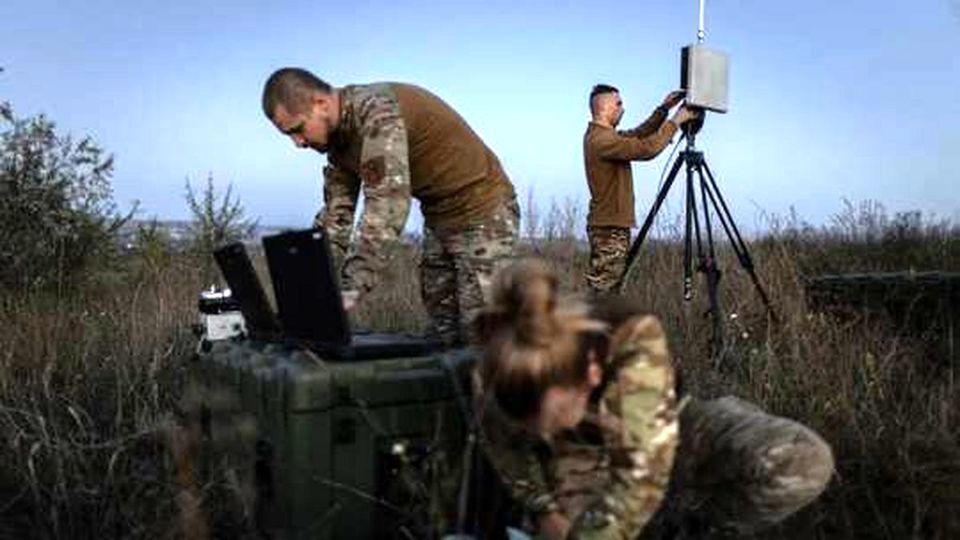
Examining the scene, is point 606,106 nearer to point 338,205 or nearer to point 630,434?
point 338,205

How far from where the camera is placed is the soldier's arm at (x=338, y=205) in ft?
14.2

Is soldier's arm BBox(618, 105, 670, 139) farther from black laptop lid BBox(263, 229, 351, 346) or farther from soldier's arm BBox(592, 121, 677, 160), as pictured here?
black laptop lid BBox(263, 229, 351, 346)

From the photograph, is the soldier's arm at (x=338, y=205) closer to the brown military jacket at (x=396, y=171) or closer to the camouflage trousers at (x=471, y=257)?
the brown military jacket at (x=396, y=171)

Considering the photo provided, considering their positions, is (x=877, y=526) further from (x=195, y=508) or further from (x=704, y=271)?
(x=704, y=271)

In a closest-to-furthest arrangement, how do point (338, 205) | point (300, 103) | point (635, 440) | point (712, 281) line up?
point (635, 440), point (300, 103), point (338, 205), point (712, 281)

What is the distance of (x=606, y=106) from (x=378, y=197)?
3.53 m

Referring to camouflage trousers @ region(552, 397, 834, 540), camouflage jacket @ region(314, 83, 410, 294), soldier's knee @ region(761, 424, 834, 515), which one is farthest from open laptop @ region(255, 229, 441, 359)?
soldier's knee @ region(761, 424, 834, 515)

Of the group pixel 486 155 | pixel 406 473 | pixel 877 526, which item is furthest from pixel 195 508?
pixel 877 526

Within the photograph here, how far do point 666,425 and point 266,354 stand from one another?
142 centimetres

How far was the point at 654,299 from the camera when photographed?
7207 millimetres

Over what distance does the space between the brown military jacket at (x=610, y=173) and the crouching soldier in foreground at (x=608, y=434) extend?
3.90 metres

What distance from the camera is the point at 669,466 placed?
2.52 meters

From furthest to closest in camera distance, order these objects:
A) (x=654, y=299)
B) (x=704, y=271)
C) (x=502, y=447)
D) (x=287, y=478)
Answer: (x=654, y=299) < (x=704, y=271) < (x=287, y=478) < (x=502, y=447)

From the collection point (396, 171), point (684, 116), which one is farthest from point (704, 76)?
point (396, 171)
